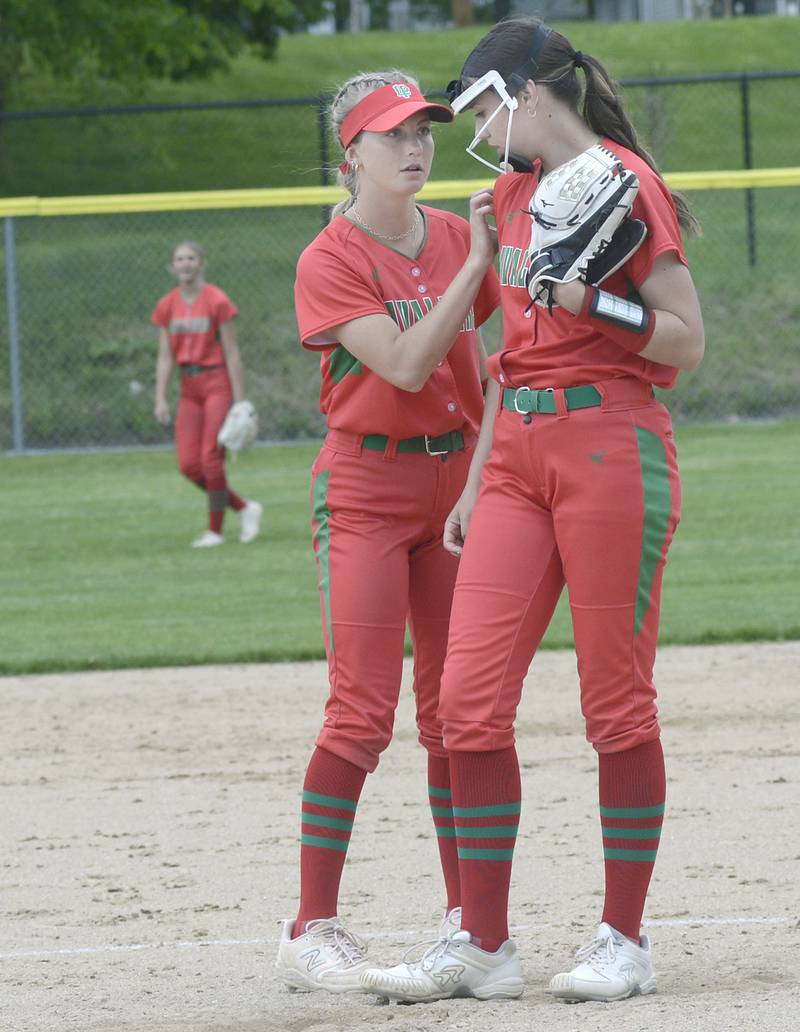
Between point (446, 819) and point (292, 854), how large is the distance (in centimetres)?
125

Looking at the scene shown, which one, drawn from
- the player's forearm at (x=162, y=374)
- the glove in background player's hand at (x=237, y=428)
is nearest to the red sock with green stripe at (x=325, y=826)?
the glove in background player's hand at (x=237, y=428)

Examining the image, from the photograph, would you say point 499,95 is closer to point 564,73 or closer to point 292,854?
point 564,73

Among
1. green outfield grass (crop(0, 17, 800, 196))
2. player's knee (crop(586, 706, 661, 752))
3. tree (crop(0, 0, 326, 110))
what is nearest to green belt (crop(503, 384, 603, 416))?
player's knee (crop(586, 706, 661, 752))

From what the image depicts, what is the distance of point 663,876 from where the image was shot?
478 centimetres

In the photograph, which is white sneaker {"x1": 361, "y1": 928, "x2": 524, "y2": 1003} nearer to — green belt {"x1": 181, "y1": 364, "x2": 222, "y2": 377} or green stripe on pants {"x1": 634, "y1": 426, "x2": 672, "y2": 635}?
green stripe on pants {"x1": 634, "y1": 426, "x2": 672, "y2": 635}

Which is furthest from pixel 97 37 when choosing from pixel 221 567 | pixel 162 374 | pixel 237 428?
pixel 221 567

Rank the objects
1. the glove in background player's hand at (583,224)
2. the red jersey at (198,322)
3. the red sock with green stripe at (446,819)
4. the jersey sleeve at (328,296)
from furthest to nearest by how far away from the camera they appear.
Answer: the red jersey at (198,322)
the red sock with green stripe at (446,819)
the jersey sleeve at (328,296)
the glove in background player's hand at (583,224)

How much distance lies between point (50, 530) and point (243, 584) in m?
2.72

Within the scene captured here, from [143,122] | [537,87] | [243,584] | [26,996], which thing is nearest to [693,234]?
[537,87]

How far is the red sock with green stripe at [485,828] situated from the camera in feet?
12.0

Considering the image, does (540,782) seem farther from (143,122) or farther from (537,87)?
(143,122)

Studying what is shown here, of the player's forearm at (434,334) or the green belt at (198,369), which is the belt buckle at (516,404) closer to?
the player's forearm at (434,334)

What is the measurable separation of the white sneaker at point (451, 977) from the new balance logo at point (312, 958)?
0.53ft

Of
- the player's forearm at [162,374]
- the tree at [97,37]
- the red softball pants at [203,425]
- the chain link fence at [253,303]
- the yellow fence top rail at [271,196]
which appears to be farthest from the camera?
the tree at [97,37]
